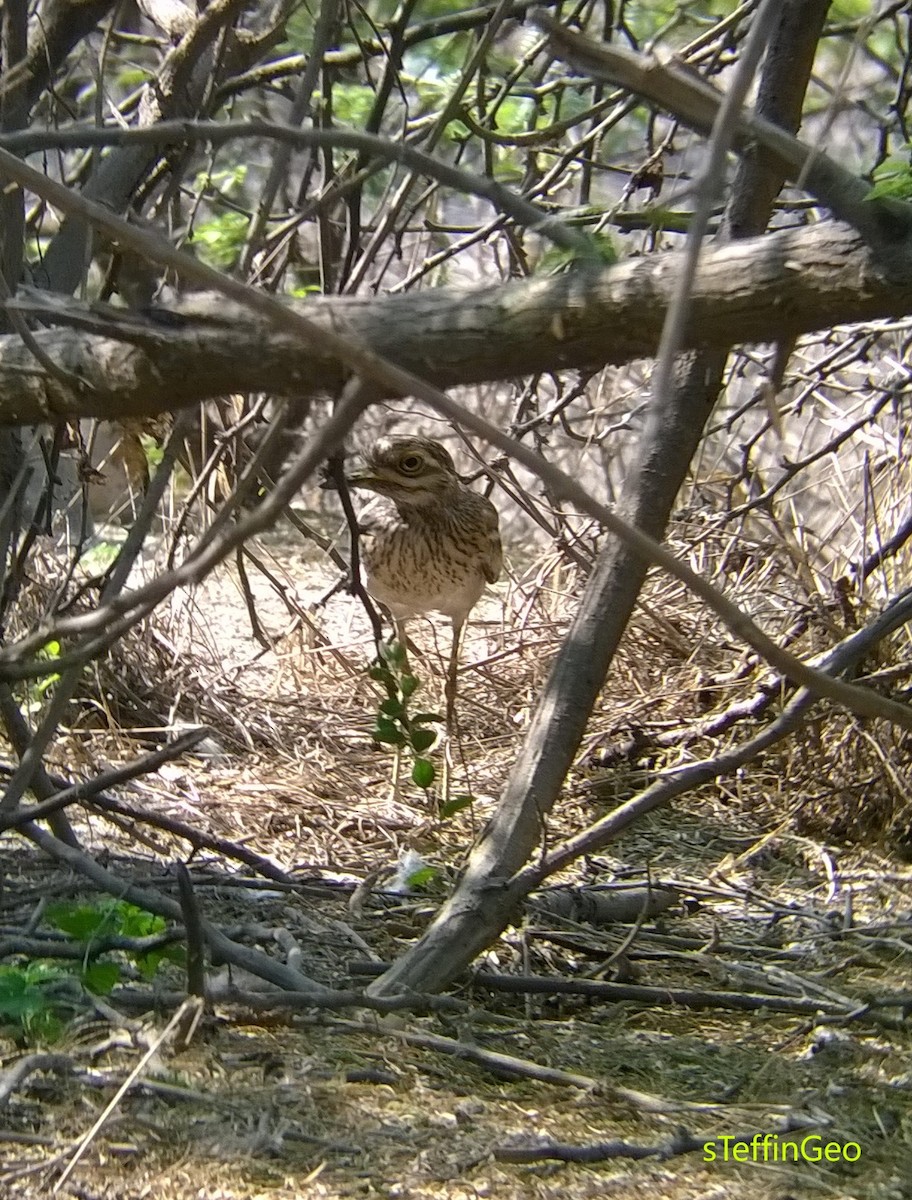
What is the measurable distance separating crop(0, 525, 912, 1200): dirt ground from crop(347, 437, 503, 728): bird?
23 cm

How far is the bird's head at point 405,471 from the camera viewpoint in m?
3.85

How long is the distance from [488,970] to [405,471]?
2046 mm

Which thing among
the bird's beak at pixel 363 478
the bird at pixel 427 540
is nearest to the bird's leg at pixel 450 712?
the bird at pixel 427 540

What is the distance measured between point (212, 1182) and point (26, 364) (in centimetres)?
104

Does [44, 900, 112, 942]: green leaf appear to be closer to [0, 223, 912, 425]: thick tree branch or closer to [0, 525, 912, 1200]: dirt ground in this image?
[0, 525, 912, 1200]: dirt ground

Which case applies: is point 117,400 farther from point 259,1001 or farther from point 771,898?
point 771,898

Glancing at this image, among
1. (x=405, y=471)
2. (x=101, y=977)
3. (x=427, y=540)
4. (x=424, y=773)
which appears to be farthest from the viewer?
(x=427, y=540)

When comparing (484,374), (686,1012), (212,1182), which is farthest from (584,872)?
(484,374)

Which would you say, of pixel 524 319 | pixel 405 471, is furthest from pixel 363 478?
pixel 524 319

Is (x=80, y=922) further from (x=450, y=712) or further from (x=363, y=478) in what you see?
(x=363, y=478)

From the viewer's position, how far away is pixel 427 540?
13.1ft

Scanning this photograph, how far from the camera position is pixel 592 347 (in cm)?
135

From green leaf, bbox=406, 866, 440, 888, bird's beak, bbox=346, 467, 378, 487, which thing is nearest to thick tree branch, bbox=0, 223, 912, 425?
green leaf, bbox=406, 866, 440, 888

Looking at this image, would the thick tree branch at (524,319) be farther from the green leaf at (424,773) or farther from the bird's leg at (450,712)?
the bird's leg at (450,712)
